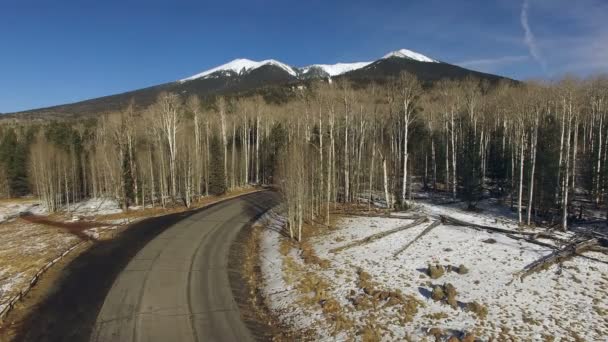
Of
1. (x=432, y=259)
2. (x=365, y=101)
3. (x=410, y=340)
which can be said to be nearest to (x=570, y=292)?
(x=432, y=259)

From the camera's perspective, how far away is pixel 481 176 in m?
45.1

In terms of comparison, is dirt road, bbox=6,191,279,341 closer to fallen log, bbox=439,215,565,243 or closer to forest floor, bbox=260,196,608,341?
forest floor, bbox=260,196,608,341

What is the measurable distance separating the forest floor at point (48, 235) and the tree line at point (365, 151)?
132 inches

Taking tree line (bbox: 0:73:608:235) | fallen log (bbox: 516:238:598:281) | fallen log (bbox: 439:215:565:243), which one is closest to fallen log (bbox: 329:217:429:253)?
fallen log (bbox: 439:215:565:243)

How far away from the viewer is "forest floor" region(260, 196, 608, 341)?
46.6 ft

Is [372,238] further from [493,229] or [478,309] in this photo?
[478,309]

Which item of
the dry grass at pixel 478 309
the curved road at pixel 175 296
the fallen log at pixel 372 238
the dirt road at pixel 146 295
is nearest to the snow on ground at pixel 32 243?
the dirt road at pixel 146 295

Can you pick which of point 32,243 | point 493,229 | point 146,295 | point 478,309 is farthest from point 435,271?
point 32,243

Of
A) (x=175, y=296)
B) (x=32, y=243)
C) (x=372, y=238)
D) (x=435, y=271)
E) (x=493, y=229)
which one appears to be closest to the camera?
(x=175, y=296)

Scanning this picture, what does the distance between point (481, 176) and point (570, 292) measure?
99.1ft

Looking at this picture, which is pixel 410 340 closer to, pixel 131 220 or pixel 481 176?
pixel 131 220

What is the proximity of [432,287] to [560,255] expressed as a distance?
8725 millimetres

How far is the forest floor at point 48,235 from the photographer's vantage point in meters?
21.1

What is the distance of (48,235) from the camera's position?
31.8 m
